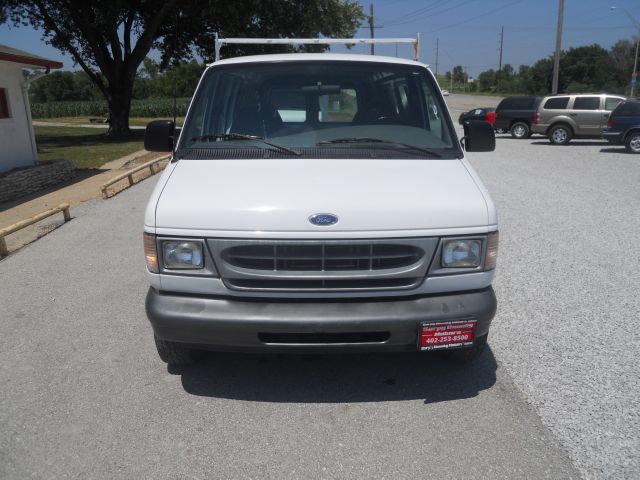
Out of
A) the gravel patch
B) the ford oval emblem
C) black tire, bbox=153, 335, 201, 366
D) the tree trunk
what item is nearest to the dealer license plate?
the gravel patch

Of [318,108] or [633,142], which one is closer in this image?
[318,108]

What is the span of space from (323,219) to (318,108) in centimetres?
156

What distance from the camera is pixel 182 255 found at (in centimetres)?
335

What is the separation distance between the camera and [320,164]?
379 cm

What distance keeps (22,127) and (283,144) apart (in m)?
12.8

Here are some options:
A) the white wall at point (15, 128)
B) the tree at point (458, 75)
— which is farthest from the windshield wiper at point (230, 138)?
the tree at point (458, 75)

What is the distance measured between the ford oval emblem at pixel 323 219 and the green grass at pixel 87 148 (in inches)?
596

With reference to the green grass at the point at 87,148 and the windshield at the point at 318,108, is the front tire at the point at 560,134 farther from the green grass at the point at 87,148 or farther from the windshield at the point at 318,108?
the windshield at the point at 318,108

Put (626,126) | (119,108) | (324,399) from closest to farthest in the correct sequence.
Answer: (324,399)
(626,126)
(119,108)

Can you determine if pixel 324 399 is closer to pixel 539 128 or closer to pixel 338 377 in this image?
pixel 338 377

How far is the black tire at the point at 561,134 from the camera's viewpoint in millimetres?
21203

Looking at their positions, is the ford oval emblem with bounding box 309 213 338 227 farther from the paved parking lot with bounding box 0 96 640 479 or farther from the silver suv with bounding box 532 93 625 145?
the silver suv with bounding box 532 93 625 145

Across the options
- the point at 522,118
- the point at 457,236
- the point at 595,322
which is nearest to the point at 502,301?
the point at 595,322

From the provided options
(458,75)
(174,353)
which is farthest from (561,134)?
(458,75)
